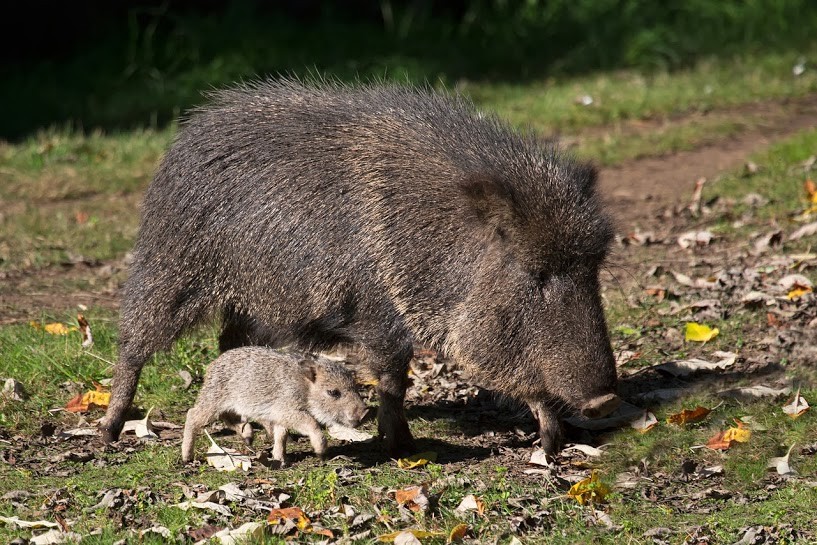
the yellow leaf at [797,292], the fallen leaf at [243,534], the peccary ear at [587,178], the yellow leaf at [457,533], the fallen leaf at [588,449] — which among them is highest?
the peccary ear at [587,178]

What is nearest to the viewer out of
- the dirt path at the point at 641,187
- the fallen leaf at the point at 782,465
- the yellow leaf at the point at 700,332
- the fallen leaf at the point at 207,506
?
the fallen leaf at the point at 207,506

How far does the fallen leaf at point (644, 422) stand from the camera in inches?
190

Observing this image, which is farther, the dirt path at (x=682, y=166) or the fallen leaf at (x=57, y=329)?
the dirt path at (x=682, y=166)

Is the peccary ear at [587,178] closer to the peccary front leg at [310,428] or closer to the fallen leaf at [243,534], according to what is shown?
the peccary front leg at [310,428]

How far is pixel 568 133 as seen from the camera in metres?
9.33

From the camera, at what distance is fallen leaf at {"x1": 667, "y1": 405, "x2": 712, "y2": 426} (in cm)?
479

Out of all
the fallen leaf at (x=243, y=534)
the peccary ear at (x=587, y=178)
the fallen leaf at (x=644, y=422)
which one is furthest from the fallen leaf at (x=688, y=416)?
the fallen leaf at (x=243, y=534)

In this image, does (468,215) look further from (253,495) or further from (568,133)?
(568,133)

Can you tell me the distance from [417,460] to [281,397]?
58 cm

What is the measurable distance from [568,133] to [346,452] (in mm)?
5150

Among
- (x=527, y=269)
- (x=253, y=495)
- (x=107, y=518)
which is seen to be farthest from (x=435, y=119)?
(x=107, y=518)

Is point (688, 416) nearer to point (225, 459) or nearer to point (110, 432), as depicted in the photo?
point (225, 459)

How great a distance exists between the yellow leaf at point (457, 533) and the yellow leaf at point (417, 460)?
24.3 inches

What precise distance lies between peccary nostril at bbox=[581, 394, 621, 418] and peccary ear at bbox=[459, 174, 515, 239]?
0.70 m
